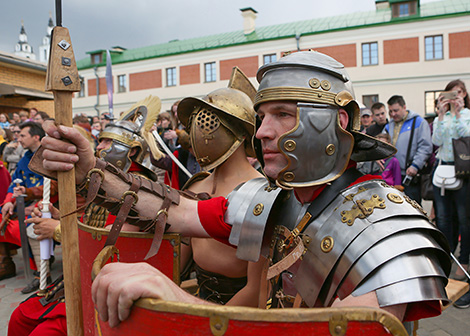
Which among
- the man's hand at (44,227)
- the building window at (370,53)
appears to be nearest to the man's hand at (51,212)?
the man's hand at (44,227)

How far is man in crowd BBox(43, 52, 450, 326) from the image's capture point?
1.15 metres

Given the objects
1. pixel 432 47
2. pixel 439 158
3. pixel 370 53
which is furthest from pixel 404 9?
pixel 439 158

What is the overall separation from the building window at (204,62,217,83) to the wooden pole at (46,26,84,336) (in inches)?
1040

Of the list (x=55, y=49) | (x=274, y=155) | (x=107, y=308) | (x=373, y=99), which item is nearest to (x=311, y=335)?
(x=107, y=308)

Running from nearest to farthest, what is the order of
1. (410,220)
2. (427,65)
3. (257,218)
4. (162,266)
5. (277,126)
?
(410,220) → (277,126) → (257,218) → (162,266) → (427,65)

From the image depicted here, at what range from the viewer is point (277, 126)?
158cm

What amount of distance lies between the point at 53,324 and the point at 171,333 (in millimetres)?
1924

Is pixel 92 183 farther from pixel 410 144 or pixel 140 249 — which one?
pixel 410 144

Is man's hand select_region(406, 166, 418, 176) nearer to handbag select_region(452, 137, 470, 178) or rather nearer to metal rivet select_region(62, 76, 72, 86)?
handbag select_region(452, 137, 470, 178)

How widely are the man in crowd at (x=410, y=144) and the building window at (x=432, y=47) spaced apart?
64.1 feet

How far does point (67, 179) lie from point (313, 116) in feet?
3.22

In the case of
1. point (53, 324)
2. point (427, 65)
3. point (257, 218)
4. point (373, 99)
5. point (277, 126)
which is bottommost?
point (53, 324)

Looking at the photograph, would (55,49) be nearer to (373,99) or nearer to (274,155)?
(274,155)

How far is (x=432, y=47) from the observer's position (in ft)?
72.0
